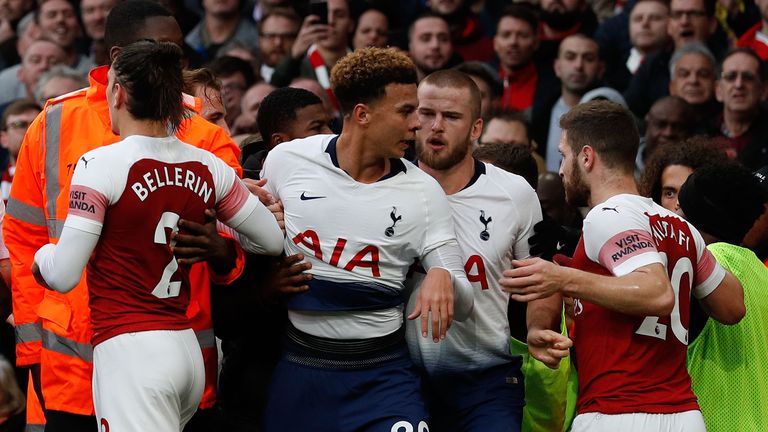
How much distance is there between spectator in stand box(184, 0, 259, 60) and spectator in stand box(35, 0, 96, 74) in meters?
1.08

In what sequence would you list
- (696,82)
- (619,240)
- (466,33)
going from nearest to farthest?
(619,240)
(696,82)
(466,33)

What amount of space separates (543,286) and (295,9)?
773cm

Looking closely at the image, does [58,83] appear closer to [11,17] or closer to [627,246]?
[11,17]

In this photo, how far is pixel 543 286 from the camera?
482cm

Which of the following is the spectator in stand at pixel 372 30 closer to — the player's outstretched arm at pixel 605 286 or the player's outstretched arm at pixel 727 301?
the player's outstretched arm at pixel 727 301

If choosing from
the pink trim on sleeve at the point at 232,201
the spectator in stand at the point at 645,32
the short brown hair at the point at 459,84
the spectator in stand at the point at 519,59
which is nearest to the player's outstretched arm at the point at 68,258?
the pink trim on sleeve at the point at 232,201

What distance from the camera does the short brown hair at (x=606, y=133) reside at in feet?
17.3

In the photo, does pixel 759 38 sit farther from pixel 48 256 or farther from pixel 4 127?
pixel 48 256

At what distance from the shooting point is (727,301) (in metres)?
5.23

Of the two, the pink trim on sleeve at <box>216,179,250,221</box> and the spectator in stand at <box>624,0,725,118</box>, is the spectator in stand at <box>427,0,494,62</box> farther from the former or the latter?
the pink trim on sleeve at <box>216,179,250,221</box>

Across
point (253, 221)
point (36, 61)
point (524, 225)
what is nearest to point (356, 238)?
point (253, 221)

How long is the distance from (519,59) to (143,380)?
22.2ft

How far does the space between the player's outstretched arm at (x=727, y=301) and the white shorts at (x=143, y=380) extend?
84.5 inches

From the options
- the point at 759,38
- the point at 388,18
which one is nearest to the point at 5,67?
the point at 388,18
